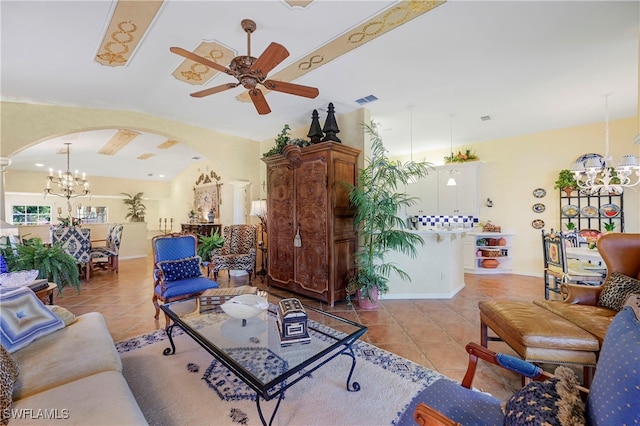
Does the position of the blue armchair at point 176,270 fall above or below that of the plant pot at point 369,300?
above

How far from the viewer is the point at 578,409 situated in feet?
2.78

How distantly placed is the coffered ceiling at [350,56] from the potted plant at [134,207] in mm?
6533

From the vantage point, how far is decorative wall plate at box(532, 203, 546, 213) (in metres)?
5.12

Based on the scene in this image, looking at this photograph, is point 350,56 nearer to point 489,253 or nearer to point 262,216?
point 262,216

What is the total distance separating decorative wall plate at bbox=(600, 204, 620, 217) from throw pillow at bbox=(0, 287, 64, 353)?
7554 millimetres

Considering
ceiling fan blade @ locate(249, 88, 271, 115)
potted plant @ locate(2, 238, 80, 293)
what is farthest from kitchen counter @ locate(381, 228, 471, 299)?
potted plant @ locate(2, 238, 80, 293)

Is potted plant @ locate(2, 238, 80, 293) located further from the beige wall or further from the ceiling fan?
the ceiling fan

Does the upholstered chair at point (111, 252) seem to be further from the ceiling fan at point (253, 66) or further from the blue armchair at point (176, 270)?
the ceiling fan at point (253, 66)

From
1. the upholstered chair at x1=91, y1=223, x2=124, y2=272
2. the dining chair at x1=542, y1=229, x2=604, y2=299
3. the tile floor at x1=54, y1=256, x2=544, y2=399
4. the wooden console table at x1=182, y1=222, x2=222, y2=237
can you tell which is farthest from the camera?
the wooden console table at x1=182, y1=222, x2=222, y2=237

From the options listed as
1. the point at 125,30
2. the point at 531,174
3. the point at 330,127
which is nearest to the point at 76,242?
the point at 125,30

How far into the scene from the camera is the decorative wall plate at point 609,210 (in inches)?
177

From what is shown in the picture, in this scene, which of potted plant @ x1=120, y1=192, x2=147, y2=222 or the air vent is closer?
the air vent

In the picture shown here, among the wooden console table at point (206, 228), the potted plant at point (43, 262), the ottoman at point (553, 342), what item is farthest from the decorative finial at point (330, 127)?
the wooden console table at point (206, 228)

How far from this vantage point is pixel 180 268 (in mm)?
3232
